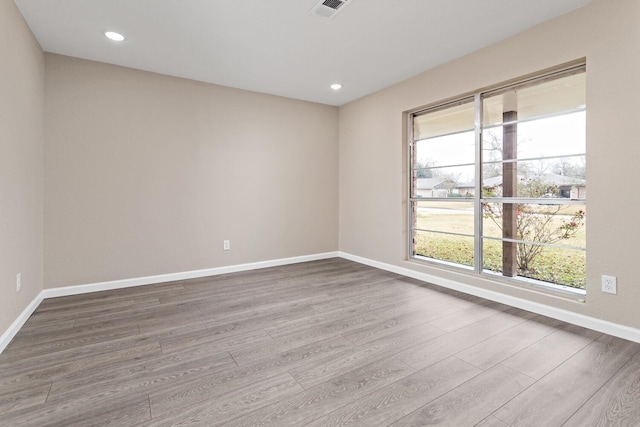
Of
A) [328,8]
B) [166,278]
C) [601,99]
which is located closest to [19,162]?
[166,278]

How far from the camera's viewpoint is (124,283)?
11.7ft

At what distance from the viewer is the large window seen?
8.95ft

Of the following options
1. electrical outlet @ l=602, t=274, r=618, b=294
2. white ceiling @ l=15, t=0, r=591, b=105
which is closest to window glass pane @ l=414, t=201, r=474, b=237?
electrical outlet @ l=602, t=274, r=618, b=294

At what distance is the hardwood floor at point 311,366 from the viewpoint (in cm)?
151

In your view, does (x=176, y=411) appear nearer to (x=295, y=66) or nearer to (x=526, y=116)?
(x=295, y=66)

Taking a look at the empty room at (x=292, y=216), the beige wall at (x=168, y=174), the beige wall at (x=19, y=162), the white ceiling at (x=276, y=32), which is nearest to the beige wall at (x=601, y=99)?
the empty room at (x=292, y=216)

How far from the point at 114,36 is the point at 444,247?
13.6 feet

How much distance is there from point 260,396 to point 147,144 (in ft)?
10.6

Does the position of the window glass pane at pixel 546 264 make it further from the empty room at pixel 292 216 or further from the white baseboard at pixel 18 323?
the white baseboard at pixel 18 323

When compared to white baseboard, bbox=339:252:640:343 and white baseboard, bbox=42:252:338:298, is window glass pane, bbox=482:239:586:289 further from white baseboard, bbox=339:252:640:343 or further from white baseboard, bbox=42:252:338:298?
white baseboard, bbox=42:252:338:298

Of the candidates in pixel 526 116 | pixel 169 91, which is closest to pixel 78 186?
pixel 169 91

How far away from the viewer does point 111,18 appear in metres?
2.60

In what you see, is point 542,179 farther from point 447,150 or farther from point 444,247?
point 444,247

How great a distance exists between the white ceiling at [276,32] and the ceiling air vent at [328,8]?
2.0 inches
